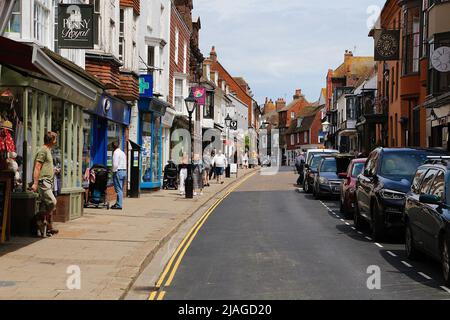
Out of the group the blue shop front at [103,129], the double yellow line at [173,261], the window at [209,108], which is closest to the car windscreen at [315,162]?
the blue shop front at [103,129]

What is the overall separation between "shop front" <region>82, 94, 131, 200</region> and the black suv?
8797 mm

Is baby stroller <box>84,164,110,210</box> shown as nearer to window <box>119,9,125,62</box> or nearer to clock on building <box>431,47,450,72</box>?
window <box>119,9,125,62</box>

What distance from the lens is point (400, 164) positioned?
48.8ft

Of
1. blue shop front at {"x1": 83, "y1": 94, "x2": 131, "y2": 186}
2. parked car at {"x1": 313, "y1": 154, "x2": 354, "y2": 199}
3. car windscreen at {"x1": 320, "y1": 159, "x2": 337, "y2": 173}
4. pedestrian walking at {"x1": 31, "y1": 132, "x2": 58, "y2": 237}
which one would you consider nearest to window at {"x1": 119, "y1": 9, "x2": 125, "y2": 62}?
blue shop front at {"x1": 83, "y1": 94, "x2": 131, "y2": 186}

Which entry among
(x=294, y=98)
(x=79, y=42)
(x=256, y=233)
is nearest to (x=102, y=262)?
(x=256, y=233)

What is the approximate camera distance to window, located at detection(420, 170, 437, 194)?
35.4 feet

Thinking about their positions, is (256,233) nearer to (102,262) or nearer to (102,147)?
(102,262)

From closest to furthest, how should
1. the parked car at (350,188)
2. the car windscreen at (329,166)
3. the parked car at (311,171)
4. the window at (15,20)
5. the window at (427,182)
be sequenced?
the window at (427,182) → the window at (15,20) → the parked car at (350,188) → the car windscreen at (329,166) → the parked car at (311,171)

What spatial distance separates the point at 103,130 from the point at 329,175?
919 centimetres

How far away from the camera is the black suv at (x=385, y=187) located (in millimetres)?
13430

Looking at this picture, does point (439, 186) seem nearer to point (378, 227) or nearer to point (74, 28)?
point (378, 227)

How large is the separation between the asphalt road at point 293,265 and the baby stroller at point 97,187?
3549 millimetres

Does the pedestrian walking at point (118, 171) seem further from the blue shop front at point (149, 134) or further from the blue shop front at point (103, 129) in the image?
the blue shop front at point (149, 134)

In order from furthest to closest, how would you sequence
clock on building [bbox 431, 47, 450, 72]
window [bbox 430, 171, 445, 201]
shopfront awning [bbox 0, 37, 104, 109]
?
clock on building [bbox 431, 47, 450, 72]
window [bbox 430, 171, 445, 201]
shopfront awning [bbox 0, 37, 104, 109]
